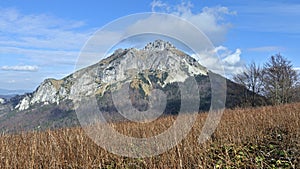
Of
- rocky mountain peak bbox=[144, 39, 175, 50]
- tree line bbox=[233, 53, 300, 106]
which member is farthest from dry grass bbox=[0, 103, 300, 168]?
tree line bbox=[233, 53, 300, 106]

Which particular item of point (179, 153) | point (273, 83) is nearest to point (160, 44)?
point (179, 153)

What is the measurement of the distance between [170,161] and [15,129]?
4.69m

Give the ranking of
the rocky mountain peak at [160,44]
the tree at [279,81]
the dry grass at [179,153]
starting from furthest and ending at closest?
the tree at [279,81], the rocky mountain peak at [160,44], the dry grass at [179,153]

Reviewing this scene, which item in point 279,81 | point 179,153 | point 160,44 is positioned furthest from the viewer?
point 279,81

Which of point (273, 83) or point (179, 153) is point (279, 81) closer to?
point (273, 83)

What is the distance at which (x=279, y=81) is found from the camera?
38656 mm

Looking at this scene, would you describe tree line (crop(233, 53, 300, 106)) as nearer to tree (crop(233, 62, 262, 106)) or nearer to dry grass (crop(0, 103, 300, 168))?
tree (crop(233, 62, 262, 106))

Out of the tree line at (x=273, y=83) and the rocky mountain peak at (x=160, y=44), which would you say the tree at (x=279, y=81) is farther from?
the rocky mountain peak at (x=160, y=44)

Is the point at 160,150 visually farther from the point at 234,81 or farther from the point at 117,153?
the point at 234,81

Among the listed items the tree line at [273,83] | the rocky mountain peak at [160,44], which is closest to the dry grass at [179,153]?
the rocky mountain peak at [160,44]

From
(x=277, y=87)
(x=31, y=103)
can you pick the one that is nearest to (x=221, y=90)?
(x=277, y=87)

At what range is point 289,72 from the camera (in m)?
39.2

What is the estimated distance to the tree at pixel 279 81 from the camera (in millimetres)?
36781

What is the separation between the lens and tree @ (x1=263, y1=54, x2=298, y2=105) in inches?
1448
